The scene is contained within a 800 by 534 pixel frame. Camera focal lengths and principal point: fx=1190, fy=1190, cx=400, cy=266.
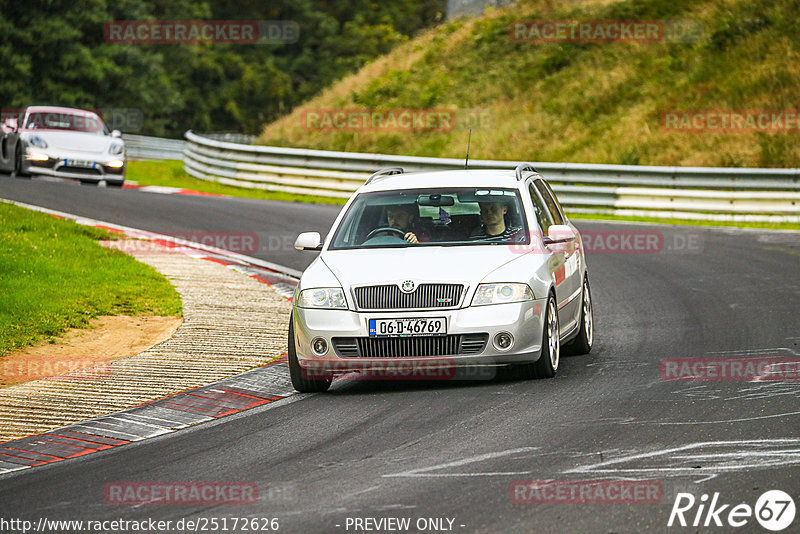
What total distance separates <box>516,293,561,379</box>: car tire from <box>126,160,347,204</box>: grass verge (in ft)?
54.8

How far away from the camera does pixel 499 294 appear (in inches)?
345

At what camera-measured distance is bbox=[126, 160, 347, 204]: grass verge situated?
1072 inches

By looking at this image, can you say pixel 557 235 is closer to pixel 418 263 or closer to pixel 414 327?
pixel 418 263

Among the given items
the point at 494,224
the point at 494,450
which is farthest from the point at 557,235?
the point at 494,450

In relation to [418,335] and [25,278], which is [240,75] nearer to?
[25,278]

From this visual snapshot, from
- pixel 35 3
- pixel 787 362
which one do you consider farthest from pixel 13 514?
pixel 35 3

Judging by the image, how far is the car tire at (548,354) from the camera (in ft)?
29.3

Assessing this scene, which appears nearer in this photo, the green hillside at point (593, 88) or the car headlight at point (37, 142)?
the car headlight at point (37, 142)

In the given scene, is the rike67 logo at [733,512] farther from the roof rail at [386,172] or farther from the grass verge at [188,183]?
the grass verge at [188,183]

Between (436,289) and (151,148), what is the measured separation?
4126cm

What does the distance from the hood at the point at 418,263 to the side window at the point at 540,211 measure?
2.42 ft

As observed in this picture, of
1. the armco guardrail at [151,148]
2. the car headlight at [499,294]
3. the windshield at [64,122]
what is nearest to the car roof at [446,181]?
the car headlight at [499,294]

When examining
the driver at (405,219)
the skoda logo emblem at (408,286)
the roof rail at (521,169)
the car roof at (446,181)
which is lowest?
the skoda logo emblem at (408,286)

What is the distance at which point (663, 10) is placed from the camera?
37094mm
